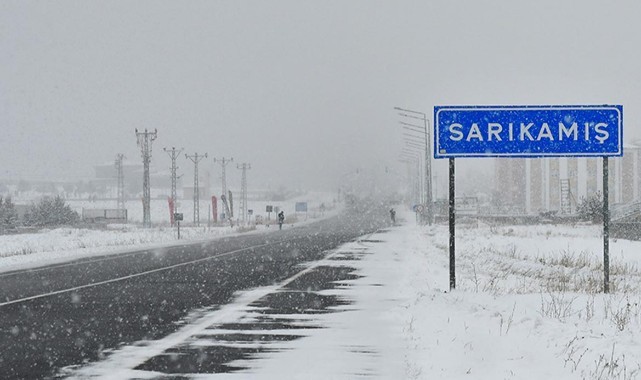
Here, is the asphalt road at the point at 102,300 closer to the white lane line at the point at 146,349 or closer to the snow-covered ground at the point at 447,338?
the white lane line at the point at 146,349

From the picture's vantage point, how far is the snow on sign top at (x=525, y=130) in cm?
1330

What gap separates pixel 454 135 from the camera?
13.4 metres

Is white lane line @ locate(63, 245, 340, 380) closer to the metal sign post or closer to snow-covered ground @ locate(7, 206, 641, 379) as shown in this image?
snow-covered ground @ locate(7, 206, 641, 379)

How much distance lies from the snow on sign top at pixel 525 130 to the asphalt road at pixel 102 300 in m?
4.77

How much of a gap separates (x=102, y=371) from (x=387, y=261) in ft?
55.1

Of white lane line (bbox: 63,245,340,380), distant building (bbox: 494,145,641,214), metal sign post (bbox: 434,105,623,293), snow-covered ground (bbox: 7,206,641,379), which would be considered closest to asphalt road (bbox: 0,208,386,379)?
white lane line (bbox: 63,245,340,380)

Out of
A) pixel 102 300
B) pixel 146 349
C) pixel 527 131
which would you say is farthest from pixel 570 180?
pixel 146 349

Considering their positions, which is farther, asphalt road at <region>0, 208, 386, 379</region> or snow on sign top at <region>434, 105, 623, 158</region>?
snow on sign top at <region>434, 105, 623, 158</region>

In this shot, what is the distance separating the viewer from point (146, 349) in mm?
8242

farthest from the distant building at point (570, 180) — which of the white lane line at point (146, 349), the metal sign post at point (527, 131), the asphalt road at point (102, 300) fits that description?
the white lane line at point (146, 349)

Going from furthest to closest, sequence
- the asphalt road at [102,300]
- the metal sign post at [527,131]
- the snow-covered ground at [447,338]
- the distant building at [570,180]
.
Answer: the distant building at [570,180] → the metal sign post at [527,131] → the asphalt road at [102,300] → the snow-covered ground at [447,338]

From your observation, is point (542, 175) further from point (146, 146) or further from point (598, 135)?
point (598, 135)

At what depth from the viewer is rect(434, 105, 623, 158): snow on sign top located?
13305mm

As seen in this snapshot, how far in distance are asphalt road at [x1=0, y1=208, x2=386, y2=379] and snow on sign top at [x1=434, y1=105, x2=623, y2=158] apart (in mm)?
4766
